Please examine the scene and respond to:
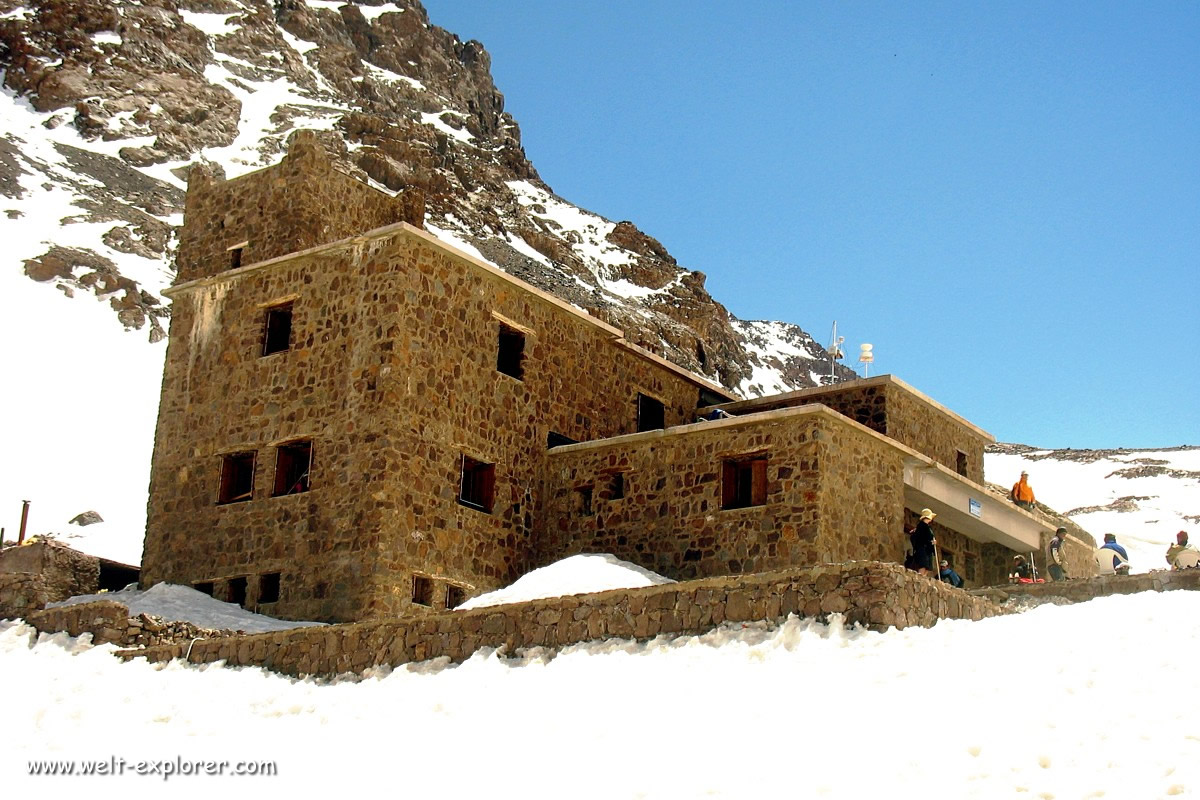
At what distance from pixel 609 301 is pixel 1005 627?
74.2 m

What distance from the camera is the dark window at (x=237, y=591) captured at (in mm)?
20891

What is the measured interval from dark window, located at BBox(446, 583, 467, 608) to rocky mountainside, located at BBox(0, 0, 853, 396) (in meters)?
38.7

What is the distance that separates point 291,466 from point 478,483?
9.13 feet

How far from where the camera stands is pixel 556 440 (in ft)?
74.1

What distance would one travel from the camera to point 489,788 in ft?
34.8

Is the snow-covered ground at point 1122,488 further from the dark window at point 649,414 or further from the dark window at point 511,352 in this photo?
the dark window at point 511,352

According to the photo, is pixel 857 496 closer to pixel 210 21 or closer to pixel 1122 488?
pixel 1122 488

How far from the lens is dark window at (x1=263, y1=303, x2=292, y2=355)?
72.1 feet

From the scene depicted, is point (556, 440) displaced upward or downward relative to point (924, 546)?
upward

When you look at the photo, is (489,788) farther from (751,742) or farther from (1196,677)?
(1196,677)

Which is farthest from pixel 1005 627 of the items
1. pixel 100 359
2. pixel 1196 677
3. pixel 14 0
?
pixel 14 0

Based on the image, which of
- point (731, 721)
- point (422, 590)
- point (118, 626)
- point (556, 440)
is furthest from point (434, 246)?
point (731, 721)

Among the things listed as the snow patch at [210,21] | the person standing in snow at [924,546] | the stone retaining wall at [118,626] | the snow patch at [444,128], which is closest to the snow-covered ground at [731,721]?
the stone retaining wall at [118,626]

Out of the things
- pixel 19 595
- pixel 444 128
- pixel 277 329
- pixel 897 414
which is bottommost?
pixel 19 595
